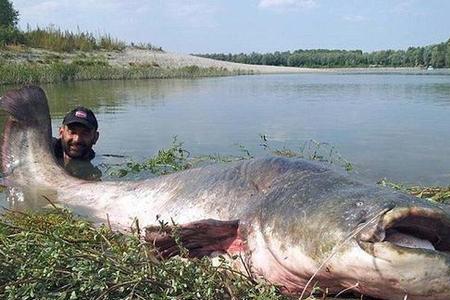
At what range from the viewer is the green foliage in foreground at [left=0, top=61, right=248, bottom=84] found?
67.6ft

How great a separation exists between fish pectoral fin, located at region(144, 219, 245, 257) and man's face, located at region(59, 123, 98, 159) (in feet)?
12.9

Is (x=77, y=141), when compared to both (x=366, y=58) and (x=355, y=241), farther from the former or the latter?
(x=366, y=58)

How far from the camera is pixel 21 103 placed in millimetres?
5098

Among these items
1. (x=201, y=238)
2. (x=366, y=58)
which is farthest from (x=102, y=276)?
(x=366, y=58)

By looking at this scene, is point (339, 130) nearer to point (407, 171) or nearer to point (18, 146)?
point (407, 171)

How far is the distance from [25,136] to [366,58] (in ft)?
252

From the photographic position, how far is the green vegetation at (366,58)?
191ft

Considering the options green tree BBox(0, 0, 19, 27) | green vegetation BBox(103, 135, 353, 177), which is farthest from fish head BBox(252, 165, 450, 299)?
green tree BBox(0, 0, 19, 27)

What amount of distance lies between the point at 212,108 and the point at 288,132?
4.87m

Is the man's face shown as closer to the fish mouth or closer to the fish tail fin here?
the fish tail fin

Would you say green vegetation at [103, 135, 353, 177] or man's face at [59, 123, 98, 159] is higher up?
man's face at [59, 123, 98, 159]

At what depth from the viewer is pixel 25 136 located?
5.12 metres

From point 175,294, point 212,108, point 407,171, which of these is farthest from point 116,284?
point 212,108

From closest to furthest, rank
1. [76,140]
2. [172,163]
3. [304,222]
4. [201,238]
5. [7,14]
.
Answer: [304,222]
[201,238]
[172,163]
[76,140]
[7,14]
